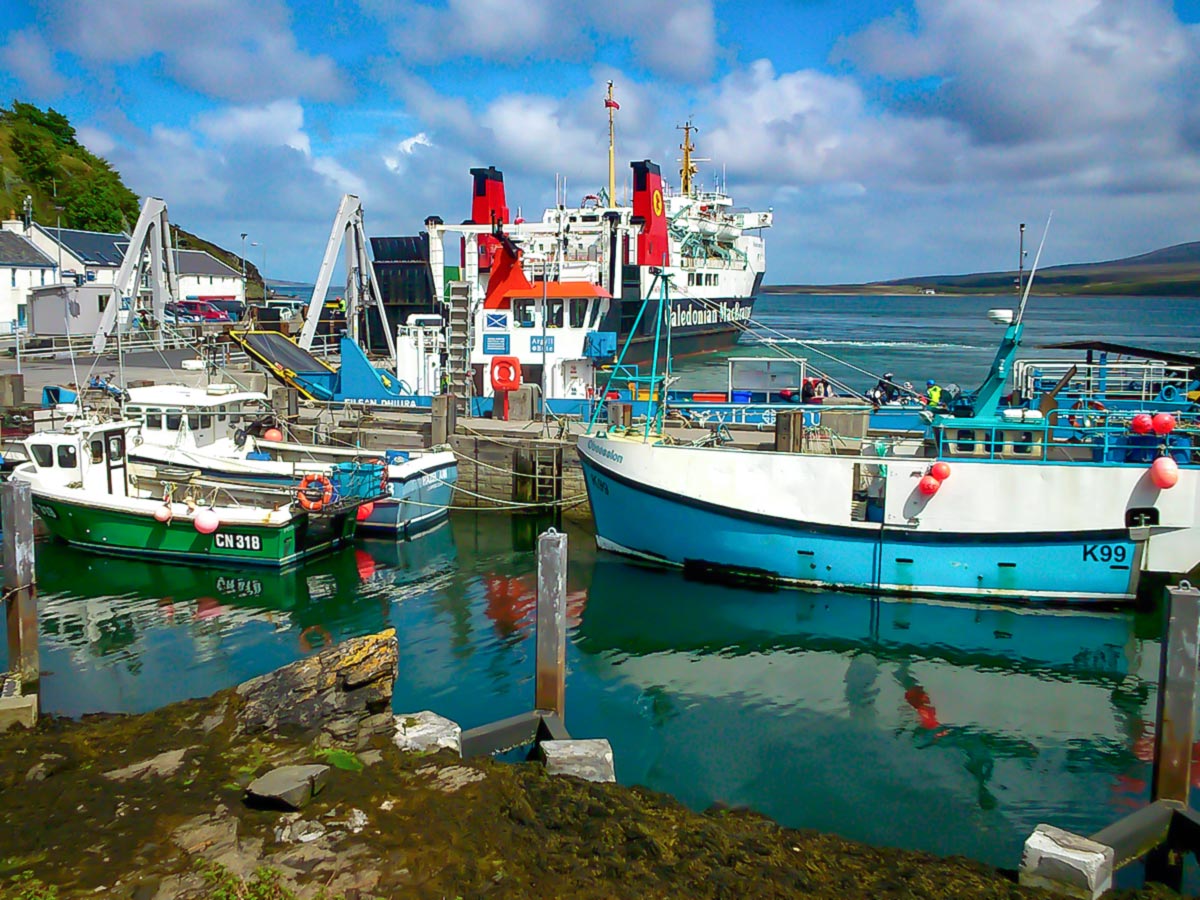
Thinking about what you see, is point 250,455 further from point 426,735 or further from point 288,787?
point 288,787

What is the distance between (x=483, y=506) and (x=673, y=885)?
52.8ft

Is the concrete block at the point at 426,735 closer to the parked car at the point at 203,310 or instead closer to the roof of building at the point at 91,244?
the parked car at the point at 203,310

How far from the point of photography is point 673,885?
5.99 metres

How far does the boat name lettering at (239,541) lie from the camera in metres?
16.8

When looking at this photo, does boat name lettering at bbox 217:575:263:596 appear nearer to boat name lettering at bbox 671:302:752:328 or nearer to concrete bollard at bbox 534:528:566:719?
concrete bollard at bbox 534:528:566:719

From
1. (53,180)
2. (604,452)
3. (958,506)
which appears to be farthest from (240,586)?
(53,180)

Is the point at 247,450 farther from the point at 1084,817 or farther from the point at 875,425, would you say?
the point at 1084,817

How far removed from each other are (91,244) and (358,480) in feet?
156

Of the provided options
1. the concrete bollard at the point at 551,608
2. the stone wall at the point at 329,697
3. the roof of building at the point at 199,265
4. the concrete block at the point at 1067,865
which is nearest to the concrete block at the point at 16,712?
the stone wall at the point at 329,697

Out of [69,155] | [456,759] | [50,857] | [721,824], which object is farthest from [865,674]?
[69,155]

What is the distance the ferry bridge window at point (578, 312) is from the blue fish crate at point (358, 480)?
28.9 feet

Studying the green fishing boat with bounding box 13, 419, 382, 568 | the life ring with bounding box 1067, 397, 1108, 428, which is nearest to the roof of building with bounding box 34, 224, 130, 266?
the green fishing boat with bounding box 13, 419, 382, 568

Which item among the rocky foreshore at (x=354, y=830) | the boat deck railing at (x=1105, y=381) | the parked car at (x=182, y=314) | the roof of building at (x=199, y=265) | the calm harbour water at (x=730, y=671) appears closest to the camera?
the rocky foreshore at (x=354, y=830)

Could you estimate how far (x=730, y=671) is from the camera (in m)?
12.9
